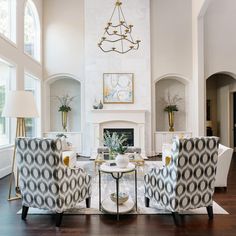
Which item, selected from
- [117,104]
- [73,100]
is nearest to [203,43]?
[117,104]

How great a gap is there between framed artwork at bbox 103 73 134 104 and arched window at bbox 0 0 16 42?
3.09m

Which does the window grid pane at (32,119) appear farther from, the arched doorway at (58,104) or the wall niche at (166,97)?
the wall niche at (166,97)

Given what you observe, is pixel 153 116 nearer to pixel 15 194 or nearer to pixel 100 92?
pixel 100 92

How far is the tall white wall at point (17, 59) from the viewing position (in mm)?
5117

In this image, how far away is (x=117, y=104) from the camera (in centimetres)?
771

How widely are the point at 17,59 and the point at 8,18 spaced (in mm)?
1029

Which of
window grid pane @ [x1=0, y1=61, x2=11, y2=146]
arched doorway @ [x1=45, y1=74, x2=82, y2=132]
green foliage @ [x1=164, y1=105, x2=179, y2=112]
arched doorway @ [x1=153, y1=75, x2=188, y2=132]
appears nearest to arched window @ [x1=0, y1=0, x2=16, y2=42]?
window grid pane @ [x1=0, y1=61, x2=11, y2=146]

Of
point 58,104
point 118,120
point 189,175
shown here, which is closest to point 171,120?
point 118,120

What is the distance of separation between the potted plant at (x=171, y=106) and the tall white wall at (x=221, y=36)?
1.53 metres

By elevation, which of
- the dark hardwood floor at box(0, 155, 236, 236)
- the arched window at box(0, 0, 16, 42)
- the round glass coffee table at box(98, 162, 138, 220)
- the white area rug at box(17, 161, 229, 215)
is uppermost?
the arched window at box(0, 0, 16, 42)

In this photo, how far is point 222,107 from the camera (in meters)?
9.12

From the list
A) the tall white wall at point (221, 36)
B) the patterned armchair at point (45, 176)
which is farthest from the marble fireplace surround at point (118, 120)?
the patterned armchair at point (45, 176)

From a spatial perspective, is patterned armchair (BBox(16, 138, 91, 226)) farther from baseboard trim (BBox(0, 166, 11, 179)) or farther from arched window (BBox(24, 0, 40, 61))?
arched window (BBox(24, 0, 40, 61))

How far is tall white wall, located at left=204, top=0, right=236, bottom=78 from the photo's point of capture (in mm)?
7781
